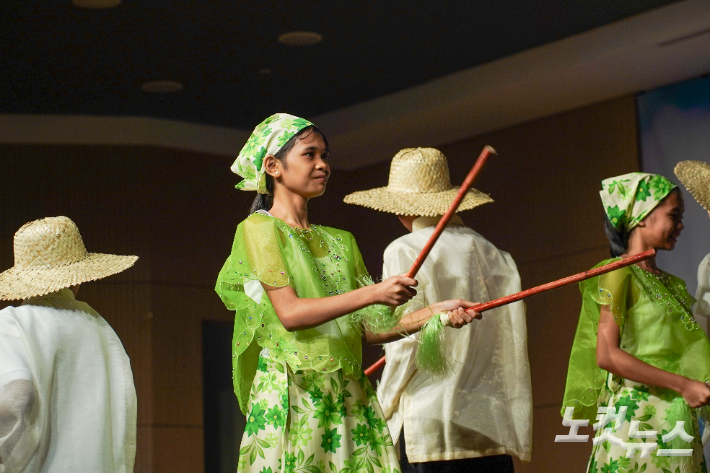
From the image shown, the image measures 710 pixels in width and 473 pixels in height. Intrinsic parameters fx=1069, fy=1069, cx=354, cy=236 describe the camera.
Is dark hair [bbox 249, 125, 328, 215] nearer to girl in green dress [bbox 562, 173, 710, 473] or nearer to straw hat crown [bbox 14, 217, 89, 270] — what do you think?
straw hat crown [bbox 14, 217, 89, 270]

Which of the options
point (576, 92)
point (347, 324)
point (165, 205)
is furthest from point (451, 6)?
point (347, 324)

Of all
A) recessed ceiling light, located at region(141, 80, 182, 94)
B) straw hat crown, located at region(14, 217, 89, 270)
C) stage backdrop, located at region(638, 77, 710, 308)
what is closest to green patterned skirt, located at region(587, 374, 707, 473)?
straw hat crown, located at region(14, 217, 89, 270)

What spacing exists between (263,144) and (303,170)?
13 cm

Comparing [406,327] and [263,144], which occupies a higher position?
[263,144]

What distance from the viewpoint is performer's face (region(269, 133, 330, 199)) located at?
257 centimetres

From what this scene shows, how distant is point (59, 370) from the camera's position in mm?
2748

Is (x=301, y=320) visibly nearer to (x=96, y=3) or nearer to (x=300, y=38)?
(x=96, y=3)

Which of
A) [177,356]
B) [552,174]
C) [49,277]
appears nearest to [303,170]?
[49,277]

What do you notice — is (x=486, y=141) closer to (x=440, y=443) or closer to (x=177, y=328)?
(x=177, y=328)

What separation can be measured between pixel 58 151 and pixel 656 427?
4266 mm

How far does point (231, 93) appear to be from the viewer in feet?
20.2

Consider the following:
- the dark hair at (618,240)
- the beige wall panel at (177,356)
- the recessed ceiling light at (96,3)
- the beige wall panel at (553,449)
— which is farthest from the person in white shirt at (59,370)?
the beige wall panel at (177,356)

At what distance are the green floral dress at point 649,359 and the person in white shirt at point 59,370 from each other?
149 cm

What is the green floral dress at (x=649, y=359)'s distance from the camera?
3279mm
